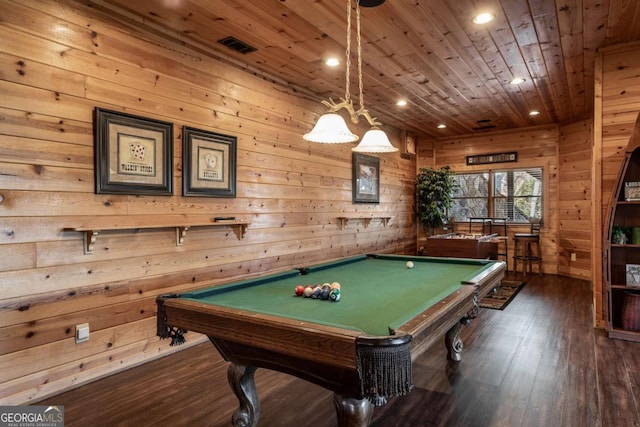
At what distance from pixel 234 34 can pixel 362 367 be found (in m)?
2.89

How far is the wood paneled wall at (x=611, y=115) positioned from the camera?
3.50 m

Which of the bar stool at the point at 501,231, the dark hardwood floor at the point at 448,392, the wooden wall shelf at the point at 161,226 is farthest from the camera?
the bar stool at the point at 501,231

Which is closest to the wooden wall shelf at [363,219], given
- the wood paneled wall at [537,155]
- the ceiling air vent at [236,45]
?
the wood paneled wall at [537,155]

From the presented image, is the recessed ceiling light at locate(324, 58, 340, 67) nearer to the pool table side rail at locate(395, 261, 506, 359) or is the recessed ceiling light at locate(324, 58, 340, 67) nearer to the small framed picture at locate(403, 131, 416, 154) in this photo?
the pool table side rail at locate(395, 261, 506, 359)

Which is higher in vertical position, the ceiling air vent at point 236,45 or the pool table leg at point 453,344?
the ceiling air vent at point 236,45

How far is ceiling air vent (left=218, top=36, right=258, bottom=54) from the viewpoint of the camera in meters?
3.24

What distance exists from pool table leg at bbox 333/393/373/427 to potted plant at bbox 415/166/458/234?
6.11 m

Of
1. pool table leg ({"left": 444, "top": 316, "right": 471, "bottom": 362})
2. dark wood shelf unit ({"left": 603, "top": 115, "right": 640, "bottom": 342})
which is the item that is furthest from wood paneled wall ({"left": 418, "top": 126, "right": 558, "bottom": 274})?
pool table leg ({"left": 444, "top": 316, "right": 471, "bottom": 362})

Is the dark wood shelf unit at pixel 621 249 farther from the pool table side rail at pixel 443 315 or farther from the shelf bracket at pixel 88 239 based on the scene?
the shelf bracket at pixel 88 239

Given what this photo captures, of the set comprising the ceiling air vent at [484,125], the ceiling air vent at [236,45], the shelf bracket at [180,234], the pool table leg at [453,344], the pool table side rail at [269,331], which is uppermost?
the ceiling air vent at [484,125]

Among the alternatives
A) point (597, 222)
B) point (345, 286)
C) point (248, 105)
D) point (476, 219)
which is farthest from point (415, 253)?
point (345, 286)

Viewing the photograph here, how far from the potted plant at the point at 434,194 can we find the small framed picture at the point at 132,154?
532 centimetres

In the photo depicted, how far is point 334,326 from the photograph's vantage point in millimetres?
1389

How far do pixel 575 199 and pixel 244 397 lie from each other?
665 cm
